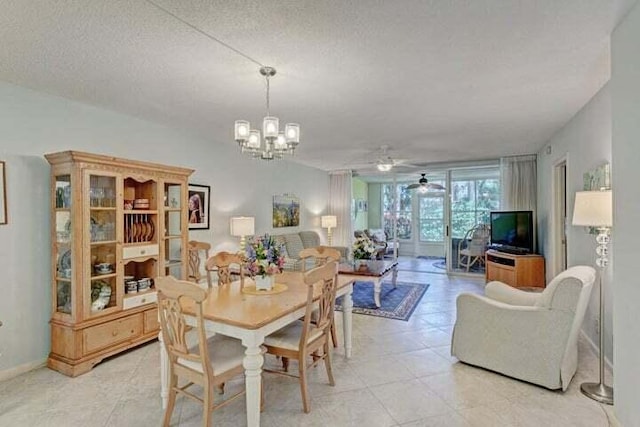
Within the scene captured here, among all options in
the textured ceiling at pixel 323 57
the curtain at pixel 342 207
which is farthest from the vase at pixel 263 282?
the curtain at pixel 342 207

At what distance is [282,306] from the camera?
90.3 inches

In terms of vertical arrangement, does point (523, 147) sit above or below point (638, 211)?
above

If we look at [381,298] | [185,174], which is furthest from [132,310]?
[381,298]

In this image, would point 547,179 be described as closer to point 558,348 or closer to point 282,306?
point 558,348

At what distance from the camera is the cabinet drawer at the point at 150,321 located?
3.41 meters

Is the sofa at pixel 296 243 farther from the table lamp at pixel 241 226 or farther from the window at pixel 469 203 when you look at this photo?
the window at pixel 469 203

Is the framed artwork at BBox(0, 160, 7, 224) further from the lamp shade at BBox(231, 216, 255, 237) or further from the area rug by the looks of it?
the area rug

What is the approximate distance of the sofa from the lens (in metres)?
5.50

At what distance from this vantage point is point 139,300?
335 centimetres

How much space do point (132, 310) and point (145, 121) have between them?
2.10 m

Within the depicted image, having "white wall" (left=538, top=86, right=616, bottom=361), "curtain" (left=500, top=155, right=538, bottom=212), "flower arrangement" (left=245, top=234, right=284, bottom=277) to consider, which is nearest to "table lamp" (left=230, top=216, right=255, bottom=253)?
"flower arrangement" (left=245, top=234, right=284, bottom=277)

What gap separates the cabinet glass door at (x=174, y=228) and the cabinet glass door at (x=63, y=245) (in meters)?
0.89

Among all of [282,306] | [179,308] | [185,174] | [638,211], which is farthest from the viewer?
[185,174]

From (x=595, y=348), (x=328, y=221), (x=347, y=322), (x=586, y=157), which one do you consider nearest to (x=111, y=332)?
(x=347, y=322)
